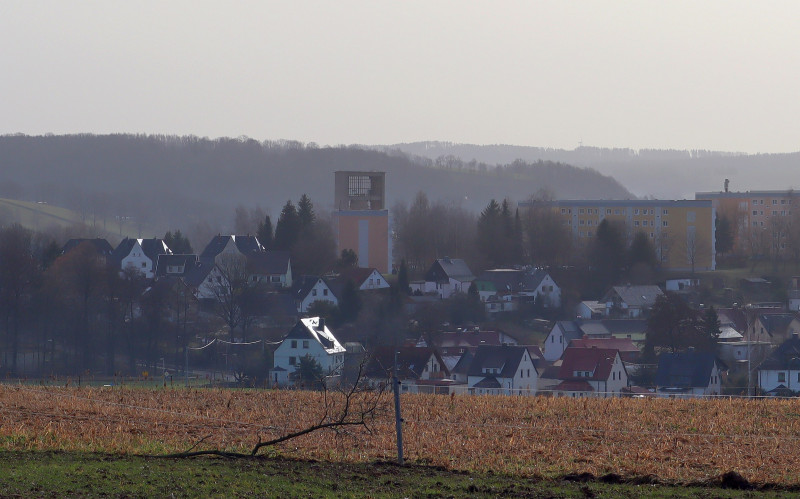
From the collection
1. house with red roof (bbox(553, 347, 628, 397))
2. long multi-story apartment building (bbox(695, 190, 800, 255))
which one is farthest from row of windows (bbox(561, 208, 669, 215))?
house with red roof (bbox(553, 347, 628, 397))

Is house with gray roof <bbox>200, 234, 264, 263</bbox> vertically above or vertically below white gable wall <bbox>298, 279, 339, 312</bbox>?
above

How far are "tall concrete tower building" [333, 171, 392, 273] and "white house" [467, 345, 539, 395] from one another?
29.8 metres

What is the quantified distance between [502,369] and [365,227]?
31.8m

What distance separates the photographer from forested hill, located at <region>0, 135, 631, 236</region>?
162 m

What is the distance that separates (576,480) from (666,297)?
4203 cm

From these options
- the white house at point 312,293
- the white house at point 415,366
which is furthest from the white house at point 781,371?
the white house at point 312,293

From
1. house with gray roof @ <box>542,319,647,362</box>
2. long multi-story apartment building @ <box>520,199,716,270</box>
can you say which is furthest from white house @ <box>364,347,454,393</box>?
long multi-story apartment building @ <box>520,199,716,270</box>

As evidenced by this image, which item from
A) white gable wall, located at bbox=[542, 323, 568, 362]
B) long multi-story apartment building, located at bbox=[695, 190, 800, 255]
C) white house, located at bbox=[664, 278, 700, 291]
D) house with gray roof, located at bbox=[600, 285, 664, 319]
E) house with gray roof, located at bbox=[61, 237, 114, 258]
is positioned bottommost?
white gable wall, located at bbox=[542, 323, 568, 362]

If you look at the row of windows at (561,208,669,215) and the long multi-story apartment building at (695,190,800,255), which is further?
the row of windows at (561,208,669,215)

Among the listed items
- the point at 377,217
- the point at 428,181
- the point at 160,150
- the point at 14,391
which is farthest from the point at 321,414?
the point at 160,150

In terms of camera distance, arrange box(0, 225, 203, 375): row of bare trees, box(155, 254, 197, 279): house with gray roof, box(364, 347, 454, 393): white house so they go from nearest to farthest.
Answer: box(364, 347, 454, 393): white house, box(0, 225, 203, 375): row of bare trees, box(155, 254, 197, 279): house with gray roof

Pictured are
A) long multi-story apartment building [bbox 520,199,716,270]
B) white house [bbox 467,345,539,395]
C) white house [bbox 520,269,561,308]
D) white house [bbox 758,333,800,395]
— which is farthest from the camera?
long multi-story apartment building [bbox 520,199,716,270]

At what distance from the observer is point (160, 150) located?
186m

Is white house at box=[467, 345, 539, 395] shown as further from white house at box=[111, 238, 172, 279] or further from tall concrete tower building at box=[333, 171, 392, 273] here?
white house at box=[111, 238, 172, 279]
